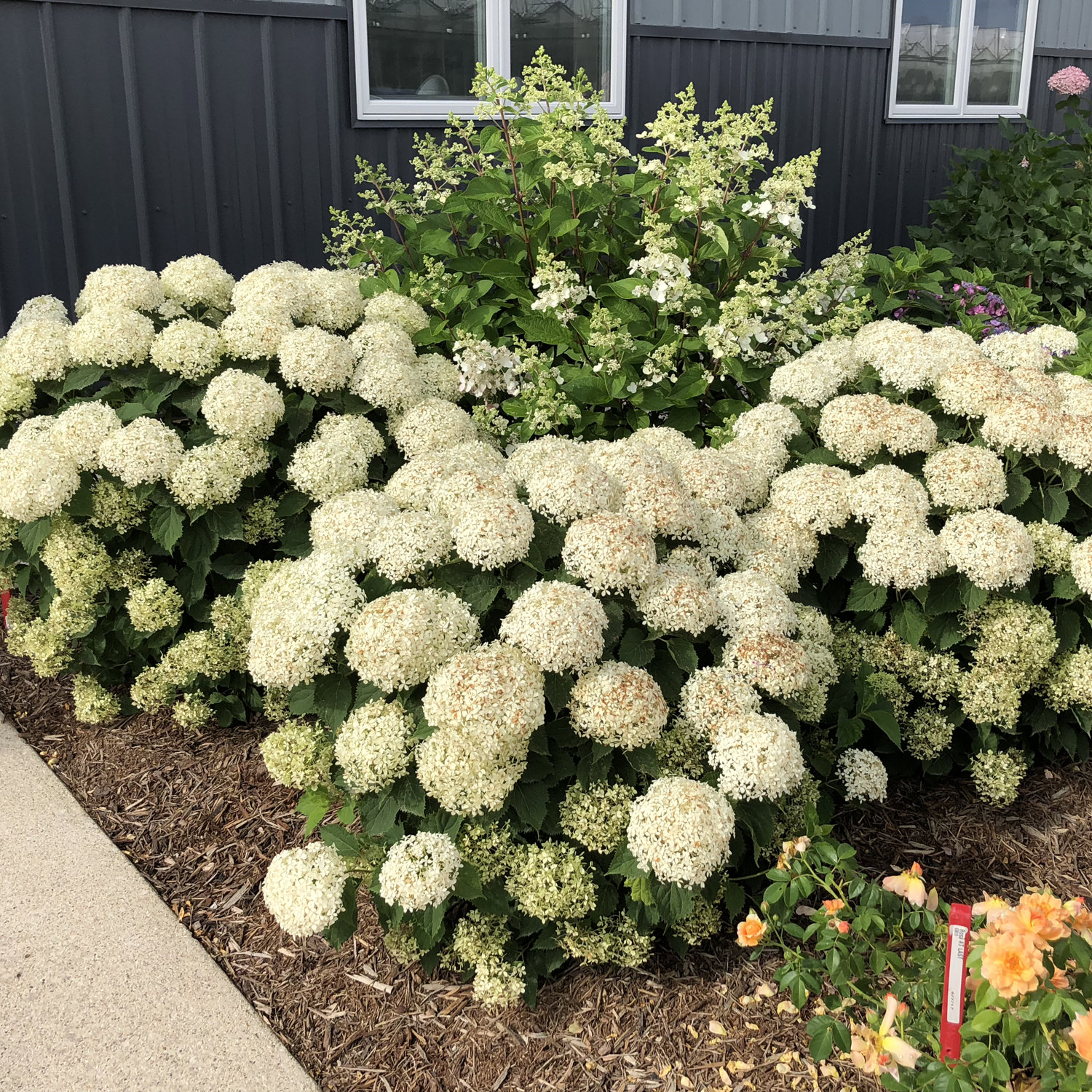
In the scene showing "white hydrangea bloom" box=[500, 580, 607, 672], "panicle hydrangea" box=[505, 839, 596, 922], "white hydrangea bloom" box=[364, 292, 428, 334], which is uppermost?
"white hydrangea bloom" box=[364, 292, 428, 334]

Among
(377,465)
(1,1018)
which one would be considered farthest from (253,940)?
(377,465)

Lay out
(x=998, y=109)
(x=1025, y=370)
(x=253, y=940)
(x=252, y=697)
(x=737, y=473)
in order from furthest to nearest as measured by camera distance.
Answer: (x=998, y=109) → (x=252, y=697) → (x=1025, y=370) → (x=737, y=473) → (x=253, y=940)

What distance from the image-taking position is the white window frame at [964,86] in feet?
22.5

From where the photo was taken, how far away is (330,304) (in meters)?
3.17

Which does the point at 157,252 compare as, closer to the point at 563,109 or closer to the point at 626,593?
the point at 563,109

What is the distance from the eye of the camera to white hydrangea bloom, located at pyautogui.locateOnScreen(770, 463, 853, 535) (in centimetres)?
255

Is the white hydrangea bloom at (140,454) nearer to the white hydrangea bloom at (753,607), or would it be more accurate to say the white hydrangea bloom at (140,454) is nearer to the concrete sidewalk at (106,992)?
the concrete sidewalk at (106,992)

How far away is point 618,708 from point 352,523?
835mm

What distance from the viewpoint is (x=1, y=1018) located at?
2.05m

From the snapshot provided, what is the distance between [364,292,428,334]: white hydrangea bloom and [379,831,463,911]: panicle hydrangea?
1908mm

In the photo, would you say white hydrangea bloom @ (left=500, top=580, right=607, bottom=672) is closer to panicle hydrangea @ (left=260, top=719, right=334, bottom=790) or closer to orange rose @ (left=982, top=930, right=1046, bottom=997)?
panicle hydrangea @ (left=260, top=719, right=334, bottom=790)

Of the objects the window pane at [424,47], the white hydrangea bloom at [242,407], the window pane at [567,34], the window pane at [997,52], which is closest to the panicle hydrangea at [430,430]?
the white hydrangea bloom at [242,407]

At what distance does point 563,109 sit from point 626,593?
1.86 m

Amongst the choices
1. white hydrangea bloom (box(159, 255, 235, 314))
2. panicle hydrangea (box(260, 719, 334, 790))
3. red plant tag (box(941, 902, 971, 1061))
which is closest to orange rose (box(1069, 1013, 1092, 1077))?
red plant tag (box(941, 902, 971, 1061))
